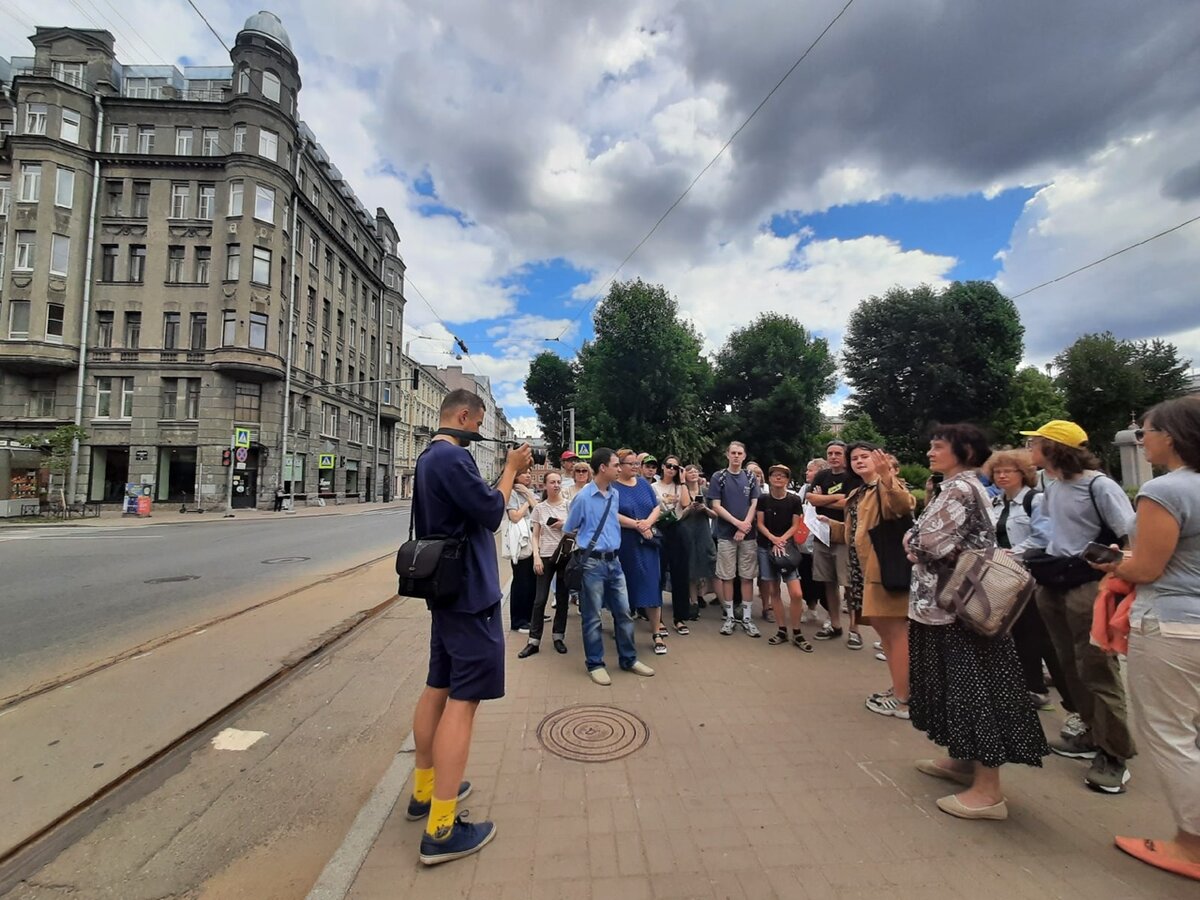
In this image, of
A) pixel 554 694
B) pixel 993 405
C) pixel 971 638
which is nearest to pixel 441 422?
pixel 554 694

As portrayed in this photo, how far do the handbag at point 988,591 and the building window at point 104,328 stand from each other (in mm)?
39125

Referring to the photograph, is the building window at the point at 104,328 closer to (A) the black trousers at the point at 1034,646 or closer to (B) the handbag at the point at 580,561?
(B) the handbag at the point at 580,561

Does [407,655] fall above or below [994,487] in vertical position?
below

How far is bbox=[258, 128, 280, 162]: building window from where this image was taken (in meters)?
30.9

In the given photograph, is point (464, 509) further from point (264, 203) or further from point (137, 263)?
point (137, 263)

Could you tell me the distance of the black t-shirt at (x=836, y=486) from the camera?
227 inches

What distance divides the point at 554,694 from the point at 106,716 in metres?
3.26

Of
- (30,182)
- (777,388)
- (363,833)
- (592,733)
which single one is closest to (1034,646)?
(592,733)

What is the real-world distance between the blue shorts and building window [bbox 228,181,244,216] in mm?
36391

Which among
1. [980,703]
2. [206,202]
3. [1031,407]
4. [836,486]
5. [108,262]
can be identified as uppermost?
[206,202]

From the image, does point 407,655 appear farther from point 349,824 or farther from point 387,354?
point 387,354

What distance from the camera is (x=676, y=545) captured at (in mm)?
6418

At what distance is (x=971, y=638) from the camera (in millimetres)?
2820

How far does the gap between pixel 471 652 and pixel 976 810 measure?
2.52m
